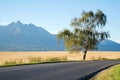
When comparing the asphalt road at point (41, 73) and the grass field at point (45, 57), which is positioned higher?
the grass field at point (45, 57)

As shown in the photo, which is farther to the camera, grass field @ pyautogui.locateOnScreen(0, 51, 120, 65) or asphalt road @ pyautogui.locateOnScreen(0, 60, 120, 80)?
grass field @ pyautogui.locateOnScreen(0, 51, 120, 65)

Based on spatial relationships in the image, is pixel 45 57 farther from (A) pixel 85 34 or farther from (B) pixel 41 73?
(B) pixel 41 73

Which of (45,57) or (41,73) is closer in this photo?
(41,73)

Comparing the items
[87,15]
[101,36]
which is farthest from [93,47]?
[87,15]

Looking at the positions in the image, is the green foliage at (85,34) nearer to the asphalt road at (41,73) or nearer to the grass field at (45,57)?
the grass field at (45,57)

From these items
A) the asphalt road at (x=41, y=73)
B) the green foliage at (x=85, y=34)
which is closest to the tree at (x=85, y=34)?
the green foliage at (x=85, y=34)

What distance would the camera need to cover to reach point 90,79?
19.5 meters

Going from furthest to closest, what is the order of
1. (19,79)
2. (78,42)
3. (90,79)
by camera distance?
(78,42), (90,79), (19,79)

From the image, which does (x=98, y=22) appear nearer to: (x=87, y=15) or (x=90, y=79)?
(x=87, y=15)

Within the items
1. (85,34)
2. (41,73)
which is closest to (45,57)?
(85,34)

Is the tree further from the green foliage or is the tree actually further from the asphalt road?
the asphalt road

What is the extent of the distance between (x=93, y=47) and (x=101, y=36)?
9.63 feet

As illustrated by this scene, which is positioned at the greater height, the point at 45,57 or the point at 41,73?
the point at 45,57

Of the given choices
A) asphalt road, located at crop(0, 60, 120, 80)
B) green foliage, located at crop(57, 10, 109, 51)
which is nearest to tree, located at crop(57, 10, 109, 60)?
green foliage, located at crop(57, 10, 109, 51)
